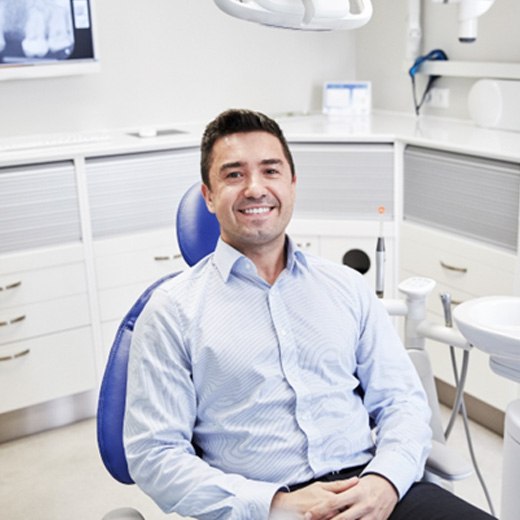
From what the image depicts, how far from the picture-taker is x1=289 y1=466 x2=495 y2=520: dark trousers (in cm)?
143

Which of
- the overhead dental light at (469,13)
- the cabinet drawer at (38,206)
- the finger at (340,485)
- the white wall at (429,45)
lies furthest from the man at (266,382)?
the white wall at (429,45)

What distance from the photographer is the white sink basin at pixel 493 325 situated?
1.52m

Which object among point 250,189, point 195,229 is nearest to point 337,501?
point 250,189

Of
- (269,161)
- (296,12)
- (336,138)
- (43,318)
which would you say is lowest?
(43,318)

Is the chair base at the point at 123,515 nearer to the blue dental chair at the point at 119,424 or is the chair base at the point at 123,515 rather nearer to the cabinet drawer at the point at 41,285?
the blue dental chair at the point at 119,424

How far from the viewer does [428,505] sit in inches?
57.9

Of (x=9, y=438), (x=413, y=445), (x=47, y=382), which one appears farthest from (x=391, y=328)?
(x=9, y=438)

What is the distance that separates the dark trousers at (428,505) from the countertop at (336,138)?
4.26 ft

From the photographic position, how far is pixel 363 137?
2.98 m

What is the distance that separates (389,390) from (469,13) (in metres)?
1.44

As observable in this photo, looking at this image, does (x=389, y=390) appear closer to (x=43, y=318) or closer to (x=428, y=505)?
(x=428, y=505)

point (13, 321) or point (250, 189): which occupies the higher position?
point (250, 189)

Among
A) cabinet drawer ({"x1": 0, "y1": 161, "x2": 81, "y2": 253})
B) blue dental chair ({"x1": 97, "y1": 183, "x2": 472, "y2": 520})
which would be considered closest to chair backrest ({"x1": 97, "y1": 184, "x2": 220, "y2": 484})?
blue dental chair ({"x1": 97, "y1": 183, "x2": 472, "y2": 520})

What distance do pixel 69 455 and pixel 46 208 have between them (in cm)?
86
